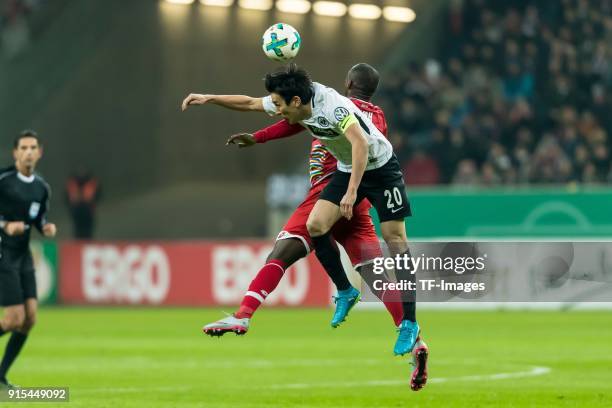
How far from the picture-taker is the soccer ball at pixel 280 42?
32.6 ft

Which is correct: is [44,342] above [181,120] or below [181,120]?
below

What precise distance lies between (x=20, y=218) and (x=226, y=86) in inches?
713

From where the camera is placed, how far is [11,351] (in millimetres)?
12281

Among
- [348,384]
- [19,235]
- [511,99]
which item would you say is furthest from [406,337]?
[511,99]

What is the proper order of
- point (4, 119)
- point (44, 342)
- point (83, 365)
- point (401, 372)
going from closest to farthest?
point (401, 372), point (83, 365), point (44, 342), point (4, 119)

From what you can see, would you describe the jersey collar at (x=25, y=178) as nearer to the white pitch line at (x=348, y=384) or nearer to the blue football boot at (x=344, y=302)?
the white pitch line at (x=348, y=384)

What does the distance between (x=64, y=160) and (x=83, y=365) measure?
52.0 ft

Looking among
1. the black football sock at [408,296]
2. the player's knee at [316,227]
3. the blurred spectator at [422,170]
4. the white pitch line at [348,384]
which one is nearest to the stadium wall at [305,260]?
the blurred spectator at [422,170]

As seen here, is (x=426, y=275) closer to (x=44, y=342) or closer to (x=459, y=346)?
(x=459, y=346)

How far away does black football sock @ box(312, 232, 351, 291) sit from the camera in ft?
34.2

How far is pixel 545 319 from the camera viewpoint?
68.8 ft

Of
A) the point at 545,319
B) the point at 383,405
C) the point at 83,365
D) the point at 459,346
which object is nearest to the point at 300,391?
the point at 383,405

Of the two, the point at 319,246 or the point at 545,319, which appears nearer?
the point at 319,246

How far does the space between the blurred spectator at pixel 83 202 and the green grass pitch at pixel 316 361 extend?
17.0 feet
